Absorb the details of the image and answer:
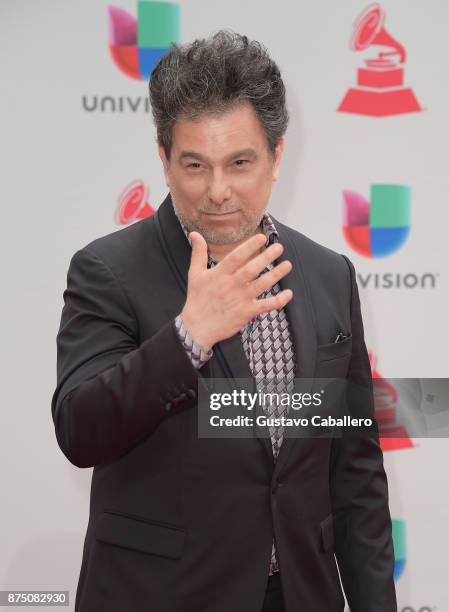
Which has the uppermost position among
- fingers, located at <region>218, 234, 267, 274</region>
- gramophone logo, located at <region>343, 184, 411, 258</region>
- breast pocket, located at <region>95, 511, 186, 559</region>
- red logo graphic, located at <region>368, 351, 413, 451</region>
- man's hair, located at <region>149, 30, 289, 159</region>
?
gramophone logo, located at <region>343, 184, 411, 258</region>

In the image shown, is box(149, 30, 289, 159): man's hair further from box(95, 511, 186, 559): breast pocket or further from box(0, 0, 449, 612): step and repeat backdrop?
box(0, 0, 449, 612): step and repeat backdrop

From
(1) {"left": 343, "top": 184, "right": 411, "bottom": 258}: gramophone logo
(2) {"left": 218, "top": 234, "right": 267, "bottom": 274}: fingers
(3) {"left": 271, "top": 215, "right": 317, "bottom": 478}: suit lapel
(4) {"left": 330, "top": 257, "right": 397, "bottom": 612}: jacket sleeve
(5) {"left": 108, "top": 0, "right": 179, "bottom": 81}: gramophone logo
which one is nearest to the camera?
(2) {"left": 218, "top": 234, "right": 267, "bottom": 274}: fingers

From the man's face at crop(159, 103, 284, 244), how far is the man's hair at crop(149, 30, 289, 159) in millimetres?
27

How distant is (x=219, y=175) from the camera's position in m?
1.60

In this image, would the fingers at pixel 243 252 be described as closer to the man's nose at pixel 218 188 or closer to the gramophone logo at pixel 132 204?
the man's nose at pixel 218 188

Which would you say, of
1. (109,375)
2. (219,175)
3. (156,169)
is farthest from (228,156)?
(156,169)

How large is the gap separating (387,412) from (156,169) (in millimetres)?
1360

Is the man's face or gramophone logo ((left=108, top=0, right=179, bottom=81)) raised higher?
gramophone logo ((left=108, top=0, right=179, bottom=81))

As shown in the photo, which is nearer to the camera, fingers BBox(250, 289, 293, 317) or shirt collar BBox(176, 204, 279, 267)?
fingers BBox(250, 289, 293, 317)

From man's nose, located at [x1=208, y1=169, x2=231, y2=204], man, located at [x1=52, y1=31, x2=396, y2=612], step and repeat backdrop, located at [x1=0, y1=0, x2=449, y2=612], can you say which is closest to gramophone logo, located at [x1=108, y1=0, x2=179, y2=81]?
step and repeat backdrop, located at [x1=0, y1=0, x2=449, y2=612]

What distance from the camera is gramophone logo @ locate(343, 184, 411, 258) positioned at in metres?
3.03

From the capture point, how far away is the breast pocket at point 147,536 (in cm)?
160

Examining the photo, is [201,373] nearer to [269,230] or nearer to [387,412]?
[269,230]

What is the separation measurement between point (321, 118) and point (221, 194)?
5.13 feet
